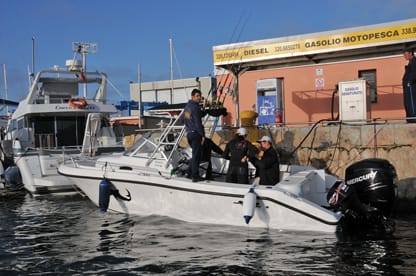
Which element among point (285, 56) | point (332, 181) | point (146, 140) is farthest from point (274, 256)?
point (285, 56)

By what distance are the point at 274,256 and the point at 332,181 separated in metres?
2.95

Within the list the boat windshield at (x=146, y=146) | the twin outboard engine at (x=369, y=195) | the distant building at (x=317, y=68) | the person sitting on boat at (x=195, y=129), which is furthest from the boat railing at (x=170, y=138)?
the distant building at (x=317, y=68)

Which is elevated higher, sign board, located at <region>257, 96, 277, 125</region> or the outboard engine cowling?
sign board, located at <region>257, 96, 277, 125</region>

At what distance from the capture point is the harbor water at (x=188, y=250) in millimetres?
5734

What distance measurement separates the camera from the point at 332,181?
867 centimetres

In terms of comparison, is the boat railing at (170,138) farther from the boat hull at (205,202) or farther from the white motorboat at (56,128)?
the white motorboat at (56,128)

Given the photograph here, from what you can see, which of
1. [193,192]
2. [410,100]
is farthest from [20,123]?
[410,100]

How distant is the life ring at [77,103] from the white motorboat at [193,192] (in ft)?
13.9

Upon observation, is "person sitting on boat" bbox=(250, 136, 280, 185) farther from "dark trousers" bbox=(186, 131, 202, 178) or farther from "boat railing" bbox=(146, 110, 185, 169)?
"boat railing" bbox=(146, 110, 185, 169)

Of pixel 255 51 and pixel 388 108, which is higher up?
Answer: pixel 255 51

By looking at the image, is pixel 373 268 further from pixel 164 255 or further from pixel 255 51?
pixel 255 51

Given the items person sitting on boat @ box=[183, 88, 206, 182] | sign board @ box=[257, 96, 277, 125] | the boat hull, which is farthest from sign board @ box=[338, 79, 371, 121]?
the boat hull

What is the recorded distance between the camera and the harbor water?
5.73 metres

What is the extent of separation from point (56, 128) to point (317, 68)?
27.0 feet
